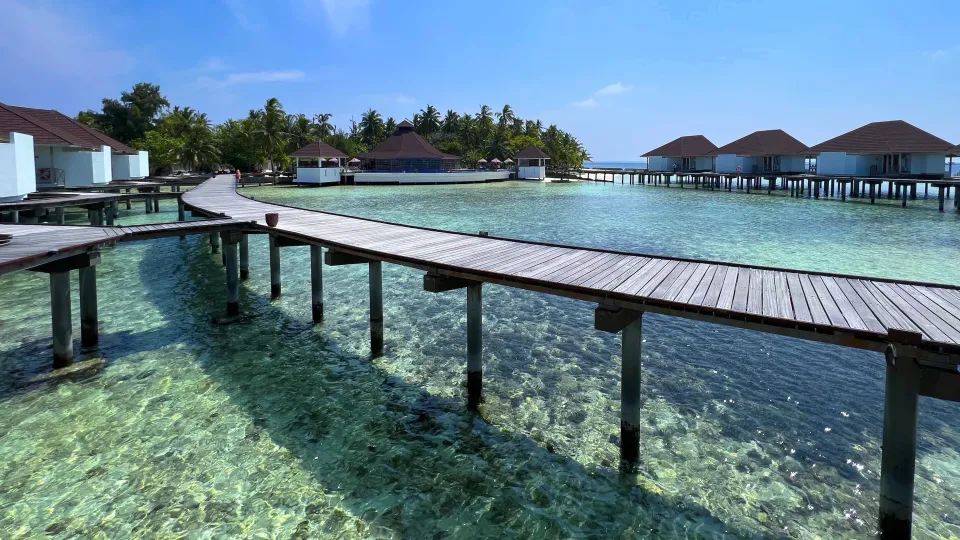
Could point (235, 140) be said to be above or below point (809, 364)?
above

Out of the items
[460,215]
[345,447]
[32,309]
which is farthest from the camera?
[460,215]

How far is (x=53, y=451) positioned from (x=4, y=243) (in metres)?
4.56

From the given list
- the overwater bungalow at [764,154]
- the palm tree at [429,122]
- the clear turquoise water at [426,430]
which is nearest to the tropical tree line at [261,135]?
the palm tree at [429,122]

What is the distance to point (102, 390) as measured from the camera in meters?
8.36

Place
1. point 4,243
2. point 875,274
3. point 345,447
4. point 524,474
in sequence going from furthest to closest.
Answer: point 875,274
point 4,243
point 345,447
point 524,474

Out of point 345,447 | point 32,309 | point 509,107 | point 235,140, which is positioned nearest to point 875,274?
point 345,447

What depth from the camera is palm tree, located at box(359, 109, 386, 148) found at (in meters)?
89.3

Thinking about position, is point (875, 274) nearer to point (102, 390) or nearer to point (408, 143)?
point (102, 390)

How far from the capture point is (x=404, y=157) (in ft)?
222

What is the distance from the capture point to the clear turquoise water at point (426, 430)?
18.6 feet

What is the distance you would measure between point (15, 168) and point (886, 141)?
2101 inches

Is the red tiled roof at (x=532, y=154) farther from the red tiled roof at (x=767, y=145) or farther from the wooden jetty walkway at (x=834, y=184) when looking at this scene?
the red tiled roof at (x=767, y=145)

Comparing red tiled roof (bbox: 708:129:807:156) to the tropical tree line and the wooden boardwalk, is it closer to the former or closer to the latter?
the tropical tree line

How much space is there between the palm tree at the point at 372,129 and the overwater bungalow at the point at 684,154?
41.1 meters
